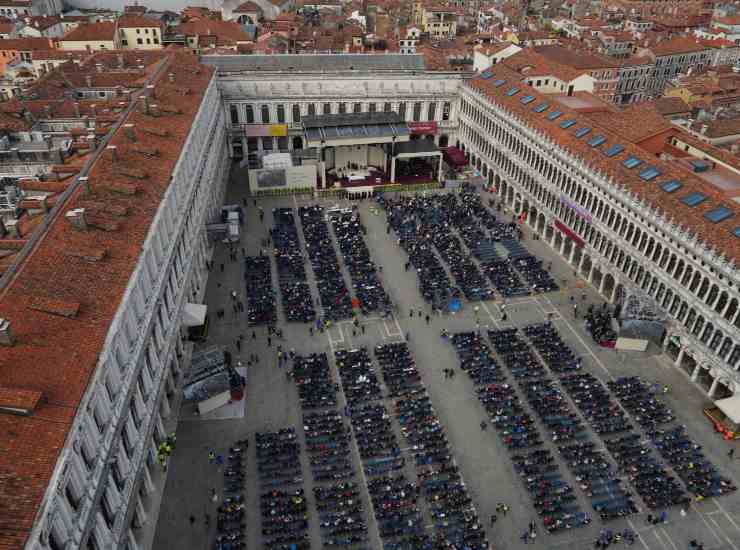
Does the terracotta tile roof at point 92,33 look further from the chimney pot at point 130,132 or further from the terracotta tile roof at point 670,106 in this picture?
the terracotta tile roof at point 670,106

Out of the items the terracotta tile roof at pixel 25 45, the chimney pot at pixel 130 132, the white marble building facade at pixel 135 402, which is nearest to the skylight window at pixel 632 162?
the white marble building facade at pixel 135 402

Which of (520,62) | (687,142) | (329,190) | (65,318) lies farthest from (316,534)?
(520,62)

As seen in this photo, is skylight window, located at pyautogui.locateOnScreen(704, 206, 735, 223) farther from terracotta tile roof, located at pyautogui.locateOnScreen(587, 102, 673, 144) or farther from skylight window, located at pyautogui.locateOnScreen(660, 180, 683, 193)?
terracotta tile roof, located at pyautogui.locateOnScreen(587, 102, 673, 144)

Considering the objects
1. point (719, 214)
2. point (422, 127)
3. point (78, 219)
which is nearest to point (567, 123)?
point (719, 214)

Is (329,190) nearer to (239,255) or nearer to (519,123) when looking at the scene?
(239,255)

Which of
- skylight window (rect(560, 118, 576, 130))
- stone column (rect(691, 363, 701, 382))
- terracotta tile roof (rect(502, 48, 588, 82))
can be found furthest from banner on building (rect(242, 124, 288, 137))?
stone column (rect(691, 363, 701, 382))

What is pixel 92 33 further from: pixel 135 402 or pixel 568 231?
pixel 135 402
